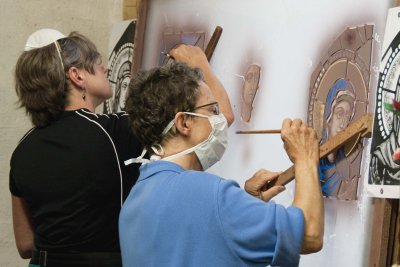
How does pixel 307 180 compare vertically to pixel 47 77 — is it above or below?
below

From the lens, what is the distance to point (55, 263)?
2078 mm

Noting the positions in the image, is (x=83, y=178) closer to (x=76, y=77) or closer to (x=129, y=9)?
(x=76, y=77)

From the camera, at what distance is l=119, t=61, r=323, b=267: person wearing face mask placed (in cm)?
150

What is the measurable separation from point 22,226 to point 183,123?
836mm

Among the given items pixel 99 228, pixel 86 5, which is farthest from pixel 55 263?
pixel 86 5

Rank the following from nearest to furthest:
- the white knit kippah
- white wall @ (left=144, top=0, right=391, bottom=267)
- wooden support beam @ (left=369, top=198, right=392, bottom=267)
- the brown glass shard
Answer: wooden support beam @ (left=369, top=198, right=392, bottom=267)
white wall @ (left=144, top=0, right=391, bottom=267)
the white knit kippah
the brown glass shard

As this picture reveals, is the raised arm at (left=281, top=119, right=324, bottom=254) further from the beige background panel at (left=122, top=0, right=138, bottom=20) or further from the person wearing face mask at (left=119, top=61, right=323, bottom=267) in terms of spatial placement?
the beige background panel at (left=122, top=0, right=138, bottom=20)

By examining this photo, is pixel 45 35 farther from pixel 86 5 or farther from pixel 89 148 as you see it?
pixel 86 5

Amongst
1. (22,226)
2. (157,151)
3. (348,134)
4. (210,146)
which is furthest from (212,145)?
(22,226)

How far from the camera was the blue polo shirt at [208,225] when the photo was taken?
149cm

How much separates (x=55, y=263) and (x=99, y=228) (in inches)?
6.4

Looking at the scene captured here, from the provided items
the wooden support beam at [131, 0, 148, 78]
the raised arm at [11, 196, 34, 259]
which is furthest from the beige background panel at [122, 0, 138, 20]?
the raised arm at [11, 196, 34, 259]

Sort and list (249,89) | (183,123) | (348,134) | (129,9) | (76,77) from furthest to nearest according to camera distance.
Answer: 1. (129,9)
2. (249,89)
3. (76,77)
4. (348,134)
5. (183,123)

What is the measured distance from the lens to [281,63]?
7.76 feet
